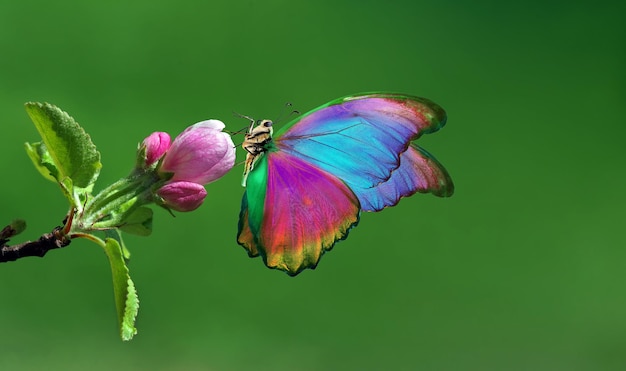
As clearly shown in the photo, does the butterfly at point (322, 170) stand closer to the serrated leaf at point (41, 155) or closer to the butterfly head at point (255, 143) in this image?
the butterfly head at point (255, 143)

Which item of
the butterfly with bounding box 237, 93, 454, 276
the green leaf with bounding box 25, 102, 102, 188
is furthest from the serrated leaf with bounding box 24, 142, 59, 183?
the butterfly with bounding box 237, 93, 454, 276

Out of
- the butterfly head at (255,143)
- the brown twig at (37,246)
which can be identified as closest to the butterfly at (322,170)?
the butterfly head at (255,143)

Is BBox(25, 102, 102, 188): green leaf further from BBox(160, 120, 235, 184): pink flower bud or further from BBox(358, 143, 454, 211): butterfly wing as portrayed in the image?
BBox(358, 143, 454, 211): butterfly wing

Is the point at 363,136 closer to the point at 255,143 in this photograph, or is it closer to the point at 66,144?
the point at 255,143

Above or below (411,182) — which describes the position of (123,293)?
below

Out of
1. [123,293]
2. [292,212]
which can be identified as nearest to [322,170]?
[292,212]

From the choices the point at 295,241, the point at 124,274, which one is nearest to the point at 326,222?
the point at 295,241
